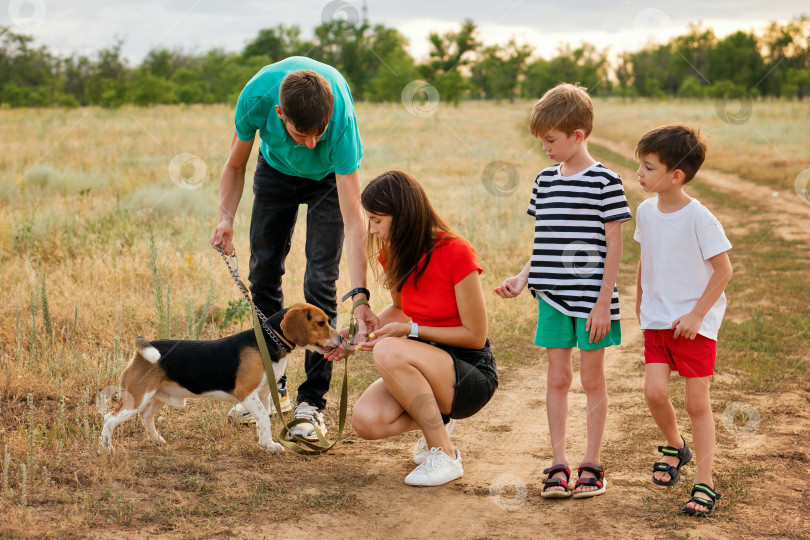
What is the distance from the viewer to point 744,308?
803 centimetres

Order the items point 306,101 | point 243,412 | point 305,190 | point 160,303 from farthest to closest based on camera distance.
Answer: point 160,303, point 243,412, point 305,190, point 306,101

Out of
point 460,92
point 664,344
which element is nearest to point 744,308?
point 664,344

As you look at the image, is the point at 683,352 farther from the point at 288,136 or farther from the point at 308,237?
the point at 288,136

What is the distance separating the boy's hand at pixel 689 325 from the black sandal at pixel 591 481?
0.87m

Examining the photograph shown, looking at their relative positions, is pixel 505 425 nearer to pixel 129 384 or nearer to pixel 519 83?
pixel 129 384

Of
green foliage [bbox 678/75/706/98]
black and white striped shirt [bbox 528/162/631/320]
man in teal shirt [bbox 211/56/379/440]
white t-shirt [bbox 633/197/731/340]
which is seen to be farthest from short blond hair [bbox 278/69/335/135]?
green foliage [bbox 678/75/706/98]

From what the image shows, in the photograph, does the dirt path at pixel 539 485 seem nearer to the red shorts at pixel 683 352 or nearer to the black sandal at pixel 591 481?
the black sandal at pixel 591 481

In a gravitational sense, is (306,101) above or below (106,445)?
above

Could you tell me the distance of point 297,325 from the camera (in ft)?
13.4

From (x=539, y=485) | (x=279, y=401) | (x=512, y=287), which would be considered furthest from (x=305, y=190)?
(x=539, y=485)

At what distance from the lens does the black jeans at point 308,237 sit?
4.57m

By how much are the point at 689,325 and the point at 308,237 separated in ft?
8.05

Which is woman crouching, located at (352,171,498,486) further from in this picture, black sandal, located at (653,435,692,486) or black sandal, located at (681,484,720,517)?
black sandal, located at (681,484,720,517)

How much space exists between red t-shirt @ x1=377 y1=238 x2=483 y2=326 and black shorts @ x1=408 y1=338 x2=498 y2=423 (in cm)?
17
